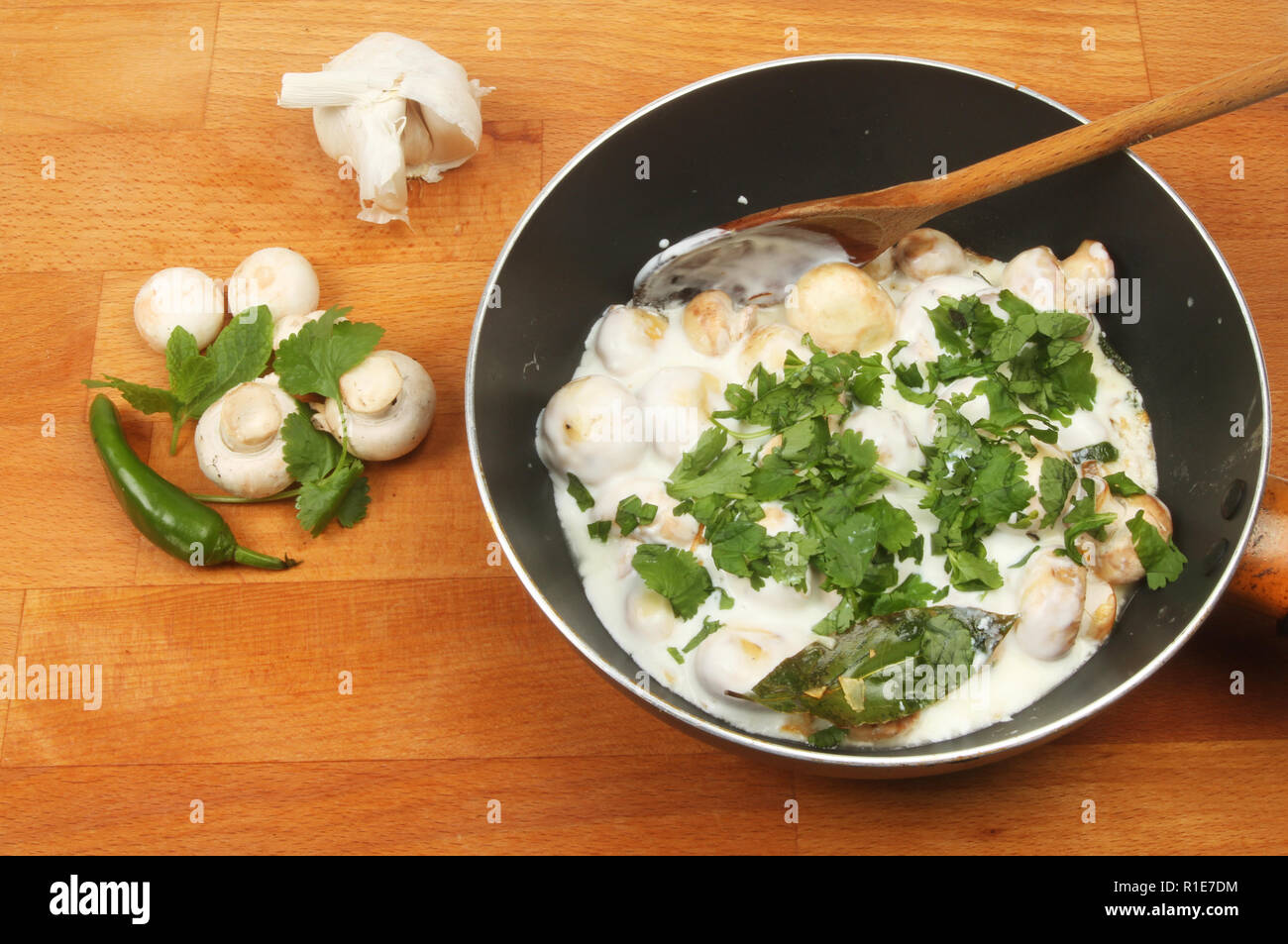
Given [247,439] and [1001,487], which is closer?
[1001,487]

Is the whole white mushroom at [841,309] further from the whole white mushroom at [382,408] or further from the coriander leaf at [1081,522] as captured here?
the whole white mushroom at [382,408]

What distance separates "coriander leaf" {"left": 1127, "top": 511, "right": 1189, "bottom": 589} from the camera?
1.23 meters

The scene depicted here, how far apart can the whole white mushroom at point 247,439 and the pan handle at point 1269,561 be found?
1.17m

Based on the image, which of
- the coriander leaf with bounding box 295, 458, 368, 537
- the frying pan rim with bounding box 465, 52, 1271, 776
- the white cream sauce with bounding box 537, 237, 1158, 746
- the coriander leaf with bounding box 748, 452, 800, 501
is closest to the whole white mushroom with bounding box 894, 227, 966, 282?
the white cream sauce with bounding box 537, 237, 1158, 746

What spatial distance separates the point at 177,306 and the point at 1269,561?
1411 millimetres

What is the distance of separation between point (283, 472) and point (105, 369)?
0.35m

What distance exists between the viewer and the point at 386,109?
1539 millimetres

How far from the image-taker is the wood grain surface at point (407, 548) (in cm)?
133

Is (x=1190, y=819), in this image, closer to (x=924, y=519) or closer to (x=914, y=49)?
(x=924, y=519)

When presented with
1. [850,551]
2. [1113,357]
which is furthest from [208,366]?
[1113,357]

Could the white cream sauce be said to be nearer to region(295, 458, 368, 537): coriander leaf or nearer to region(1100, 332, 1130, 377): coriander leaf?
region(1100, 332, 1130, 377): coriander leaf

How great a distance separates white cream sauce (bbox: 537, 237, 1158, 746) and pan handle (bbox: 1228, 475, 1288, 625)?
13 centimetres

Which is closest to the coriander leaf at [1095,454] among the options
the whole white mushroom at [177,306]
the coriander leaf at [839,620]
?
the coriander leaf at [839,620]

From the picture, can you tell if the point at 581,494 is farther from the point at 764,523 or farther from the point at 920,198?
the point at 920,198
